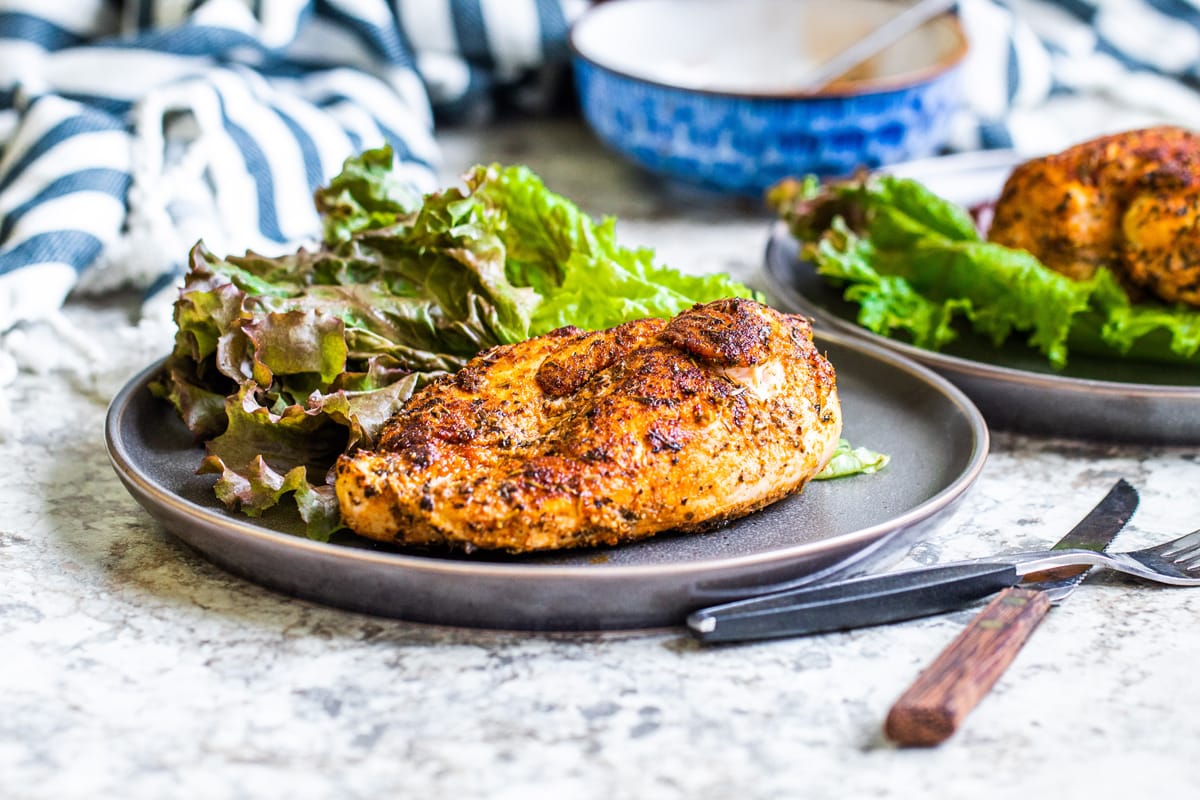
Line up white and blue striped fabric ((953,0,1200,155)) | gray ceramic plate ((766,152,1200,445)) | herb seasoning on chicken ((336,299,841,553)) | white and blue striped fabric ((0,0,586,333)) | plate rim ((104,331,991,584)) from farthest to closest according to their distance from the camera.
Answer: white and blue striped fabric ((953,0,1200,155)) → white and blue striped fabric ((0,0,586,333)) → gray ceramic plate ((766,152,1200,445)) → herb seasoning on chicken ((336,299,841,553)) → plate rim ((104,331,991,584))

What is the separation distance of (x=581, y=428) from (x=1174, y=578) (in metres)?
1.12

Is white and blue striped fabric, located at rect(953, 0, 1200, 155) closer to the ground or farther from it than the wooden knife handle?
farther from it

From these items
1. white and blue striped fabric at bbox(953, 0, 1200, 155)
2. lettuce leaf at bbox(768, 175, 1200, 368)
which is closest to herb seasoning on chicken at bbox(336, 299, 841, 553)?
lettuce leaf at bbox(768, 175, 1200, 368)

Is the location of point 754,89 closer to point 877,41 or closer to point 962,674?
point 877,41

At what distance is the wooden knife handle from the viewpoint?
191 centimetres

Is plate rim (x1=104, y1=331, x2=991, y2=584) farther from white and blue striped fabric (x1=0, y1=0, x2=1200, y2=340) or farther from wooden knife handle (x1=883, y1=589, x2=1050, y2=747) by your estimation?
white and blue striped fabric (x1=0, y1=0, x2=1200, y2=340)

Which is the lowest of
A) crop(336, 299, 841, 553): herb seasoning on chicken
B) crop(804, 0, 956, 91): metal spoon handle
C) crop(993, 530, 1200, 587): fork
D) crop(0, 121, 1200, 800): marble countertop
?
crop(0, 121, 1200, 800): marble countertop

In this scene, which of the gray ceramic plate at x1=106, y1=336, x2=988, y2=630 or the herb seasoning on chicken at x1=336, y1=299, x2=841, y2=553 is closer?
the gray ceramic plate at x1=106, y1=336, x2=988, y2=630

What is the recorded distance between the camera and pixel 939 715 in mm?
1898

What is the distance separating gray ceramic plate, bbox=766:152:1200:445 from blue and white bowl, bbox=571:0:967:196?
1.07m

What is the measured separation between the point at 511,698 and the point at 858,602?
599 mm

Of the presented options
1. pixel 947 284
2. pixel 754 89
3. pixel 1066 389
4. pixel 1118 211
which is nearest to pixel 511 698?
pixel 1066 389

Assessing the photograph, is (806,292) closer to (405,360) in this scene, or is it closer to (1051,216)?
(1051,216)

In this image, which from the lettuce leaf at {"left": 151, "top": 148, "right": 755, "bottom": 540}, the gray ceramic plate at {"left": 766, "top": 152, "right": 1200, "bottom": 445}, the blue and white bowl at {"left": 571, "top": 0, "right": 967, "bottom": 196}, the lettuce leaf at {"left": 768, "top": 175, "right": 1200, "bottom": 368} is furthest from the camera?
the blue and white bowl at {"left": 571, "top": 0, "right": 967, "bottom": 196}
